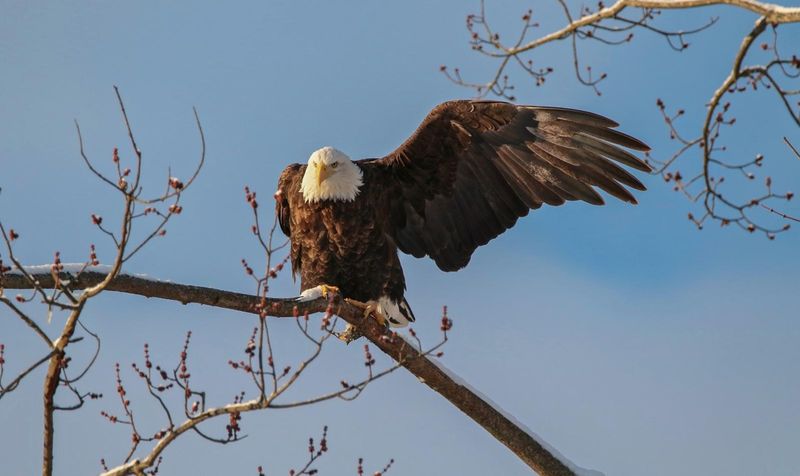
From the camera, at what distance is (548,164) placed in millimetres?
6676

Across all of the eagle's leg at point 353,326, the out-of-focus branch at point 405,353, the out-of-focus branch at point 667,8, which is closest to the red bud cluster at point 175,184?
the out-of-focus branch at point 405,353

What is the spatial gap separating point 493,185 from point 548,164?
1.44 feet

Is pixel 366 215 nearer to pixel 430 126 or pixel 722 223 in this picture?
pixel 430 126

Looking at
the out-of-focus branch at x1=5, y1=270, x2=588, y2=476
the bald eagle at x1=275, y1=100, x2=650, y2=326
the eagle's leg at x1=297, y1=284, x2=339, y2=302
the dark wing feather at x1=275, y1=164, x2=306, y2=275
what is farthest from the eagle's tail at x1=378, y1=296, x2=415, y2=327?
the dark wing feather at x1=275, y1=164, x2=306, y2=275

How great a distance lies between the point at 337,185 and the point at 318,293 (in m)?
1.04

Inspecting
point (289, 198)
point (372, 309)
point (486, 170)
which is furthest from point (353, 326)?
point (486, 170)

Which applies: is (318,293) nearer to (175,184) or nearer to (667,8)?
(175,184)

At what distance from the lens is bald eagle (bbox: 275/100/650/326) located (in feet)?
21.4

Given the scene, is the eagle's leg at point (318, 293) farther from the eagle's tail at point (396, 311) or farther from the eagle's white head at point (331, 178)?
the eagle's white head at point (331, 178)

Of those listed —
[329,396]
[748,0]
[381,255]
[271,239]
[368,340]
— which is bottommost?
[329,396]

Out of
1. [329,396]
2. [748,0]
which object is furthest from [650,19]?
[329,396]

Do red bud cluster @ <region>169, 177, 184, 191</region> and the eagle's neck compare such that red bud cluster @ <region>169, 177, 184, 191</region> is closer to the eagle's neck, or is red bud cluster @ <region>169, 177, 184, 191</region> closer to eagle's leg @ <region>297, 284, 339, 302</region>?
eagle's leg @ <region>297, 284, 339, 302</region>

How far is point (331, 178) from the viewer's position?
256 inches

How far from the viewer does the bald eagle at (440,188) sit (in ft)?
21.4
